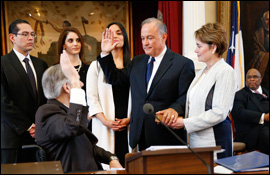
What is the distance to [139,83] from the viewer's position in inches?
140

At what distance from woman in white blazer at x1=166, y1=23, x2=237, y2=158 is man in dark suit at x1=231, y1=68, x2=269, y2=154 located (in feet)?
8.52

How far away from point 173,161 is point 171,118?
1.05m

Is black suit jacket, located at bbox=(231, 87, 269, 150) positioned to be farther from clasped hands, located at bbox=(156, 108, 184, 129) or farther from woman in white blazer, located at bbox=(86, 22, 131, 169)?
clasped hands, located at bbox=(156, 108, 184, 129)

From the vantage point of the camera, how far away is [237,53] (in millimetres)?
6355

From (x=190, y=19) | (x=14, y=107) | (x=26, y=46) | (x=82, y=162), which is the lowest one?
(x=82, y=162)

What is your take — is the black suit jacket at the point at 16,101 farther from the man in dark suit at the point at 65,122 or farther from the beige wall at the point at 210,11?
the beige wall at the point at 210,11

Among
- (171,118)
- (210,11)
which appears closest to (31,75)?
(171,118)

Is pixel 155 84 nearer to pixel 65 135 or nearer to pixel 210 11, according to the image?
pixel 65 135

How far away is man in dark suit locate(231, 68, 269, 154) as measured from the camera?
5578 millimetres

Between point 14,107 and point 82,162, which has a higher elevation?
point 14,107

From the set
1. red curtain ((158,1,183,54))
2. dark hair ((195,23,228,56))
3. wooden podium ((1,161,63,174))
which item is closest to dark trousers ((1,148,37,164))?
wooden podium ((1,161,63,174))

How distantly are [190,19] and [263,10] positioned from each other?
133 centimetres

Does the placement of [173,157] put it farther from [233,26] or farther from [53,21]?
[53,21]

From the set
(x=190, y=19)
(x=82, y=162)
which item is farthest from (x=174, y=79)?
(x=190, y=19)
